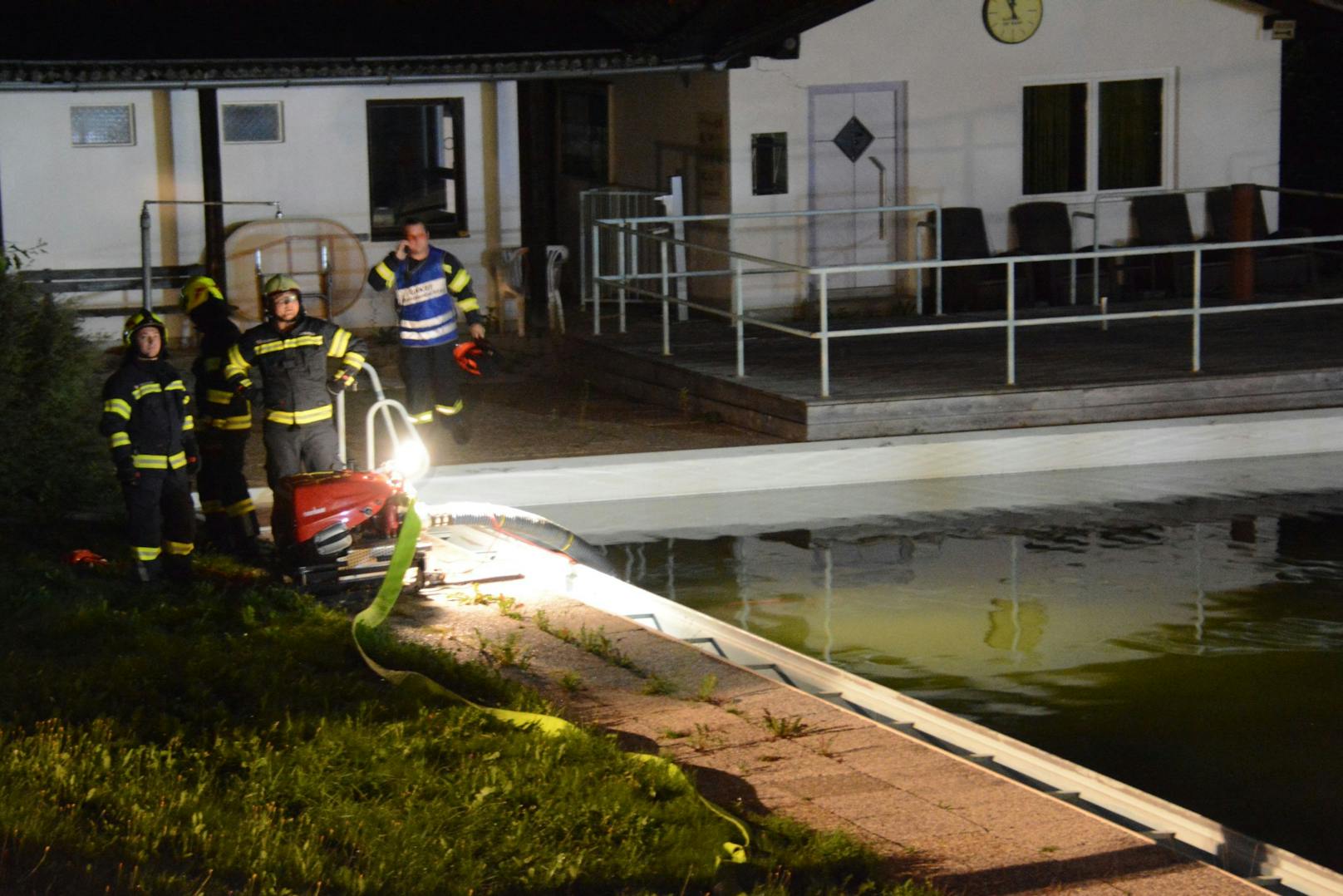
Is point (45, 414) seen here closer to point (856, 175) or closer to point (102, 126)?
point (102, 126)

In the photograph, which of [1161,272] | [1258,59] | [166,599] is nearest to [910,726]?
[166,599]

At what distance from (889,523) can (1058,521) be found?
1.07 m

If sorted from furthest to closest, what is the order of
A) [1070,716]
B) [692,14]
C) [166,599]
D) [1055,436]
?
[692,14] < [1055,436] < [166,599] < [1070,716]

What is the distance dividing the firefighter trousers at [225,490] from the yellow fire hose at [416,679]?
1.49 m

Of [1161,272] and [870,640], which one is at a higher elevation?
[1161,272]

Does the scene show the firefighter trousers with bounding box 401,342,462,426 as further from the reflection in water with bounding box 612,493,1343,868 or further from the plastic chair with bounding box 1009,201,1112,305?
the plastic chair with bounding box 1009,201,1112,305

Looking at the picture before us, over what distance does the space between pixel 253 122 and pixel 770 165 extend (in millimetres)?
5094

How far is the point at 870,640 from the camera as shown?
902 cm

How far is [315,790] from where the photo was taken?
5750 mm

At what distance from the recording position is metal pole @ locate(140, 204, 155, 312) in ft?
52.7

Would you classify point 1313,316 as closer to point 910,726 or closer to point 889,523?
point 889,523

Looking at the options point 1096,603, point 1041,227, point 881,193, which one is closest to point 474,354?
point 1096,603

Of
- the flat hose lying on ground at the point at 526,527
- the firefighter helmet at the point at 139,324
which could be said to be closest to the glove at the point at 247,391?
the firefighter helmet at the point at 139,324

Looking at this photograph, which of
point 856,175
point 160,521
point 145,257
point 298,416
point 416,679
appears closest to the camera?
point 416,679
